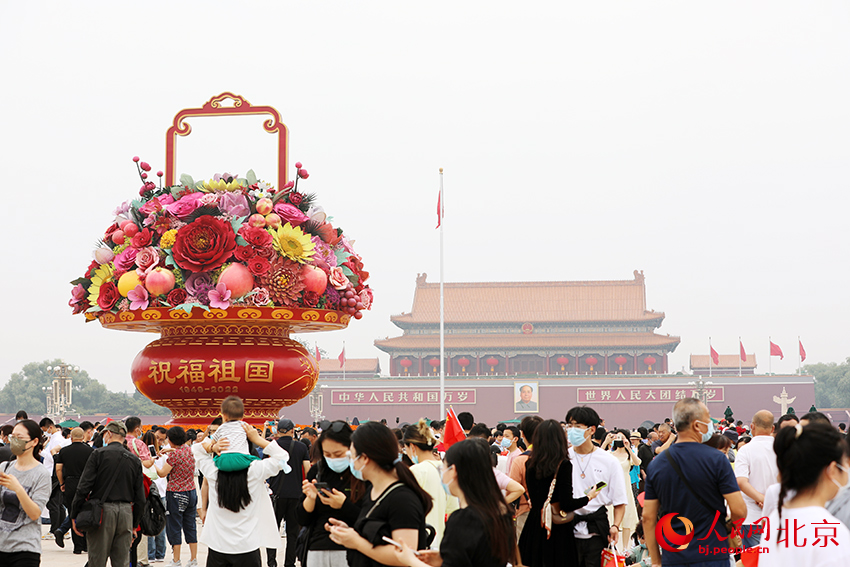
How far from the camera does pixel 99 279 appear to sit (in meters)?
8.20

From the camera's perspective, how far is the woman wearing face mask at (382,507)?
2.86m

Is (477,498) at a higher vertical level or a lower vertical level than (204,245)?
lower

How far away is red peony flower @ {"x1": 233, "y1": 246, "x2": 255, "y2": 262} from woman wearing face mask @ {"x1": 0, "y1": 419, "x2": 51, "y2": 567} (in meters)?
3.44

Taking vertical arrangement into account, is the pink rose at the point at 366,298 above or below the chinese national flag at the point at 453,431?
above

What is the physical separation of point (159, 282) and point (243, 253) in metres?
0.76

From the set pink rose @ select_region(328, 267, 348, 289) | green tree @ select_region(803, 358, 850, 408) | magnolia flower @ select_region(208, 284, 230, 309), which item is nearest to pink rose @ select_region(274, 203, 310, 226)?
pink rose @ select_region(328, 267, 348, 289)

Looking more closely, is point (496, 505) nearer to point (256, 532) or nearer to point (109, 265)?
point (256, 532)

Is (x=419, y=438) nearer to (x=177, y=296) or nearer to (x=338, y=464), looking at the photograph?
(x=338, y=464)

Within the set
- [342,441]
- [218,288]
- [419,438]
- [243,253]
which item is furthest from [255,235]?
[342,441]

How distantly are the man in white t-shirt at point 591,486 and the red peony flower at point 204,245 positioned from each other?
396 centimetres

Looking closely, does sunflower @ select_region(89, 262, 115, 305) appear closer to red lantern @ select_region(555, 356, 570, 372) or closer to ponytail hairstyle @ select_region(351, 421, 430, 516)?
ponytail hairstyle @ select_region(351, 421, 430, 516)

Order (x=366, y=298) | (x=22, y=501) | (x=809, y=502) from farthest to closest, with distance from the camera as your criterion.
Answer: (x=366, y=298) → (x=22, y=501) → (x=809, y=502)

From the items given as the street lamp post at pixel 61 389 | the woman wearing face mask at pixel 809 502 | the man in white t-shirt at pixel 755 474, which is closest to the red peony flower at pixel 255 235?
the man in white t-shirt at pixel 755 474

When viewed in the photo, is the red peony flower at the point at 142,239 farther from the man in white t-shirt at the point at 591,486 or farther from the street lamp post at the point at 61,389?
the street lamp post at the point at 61,389
